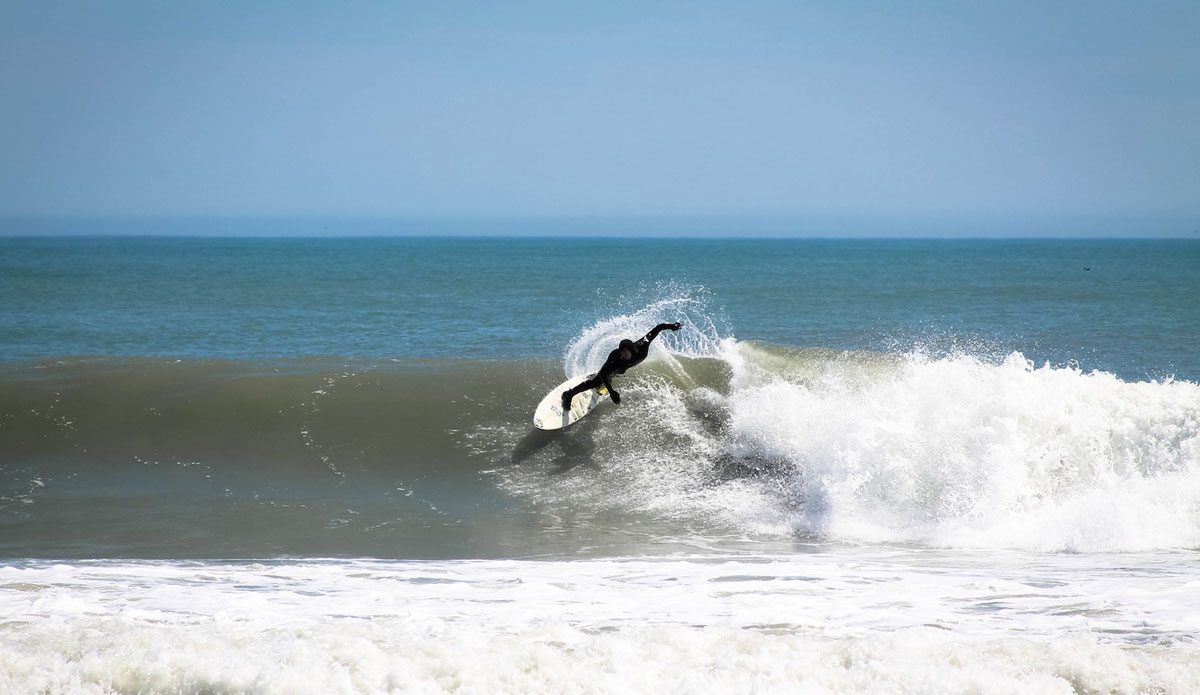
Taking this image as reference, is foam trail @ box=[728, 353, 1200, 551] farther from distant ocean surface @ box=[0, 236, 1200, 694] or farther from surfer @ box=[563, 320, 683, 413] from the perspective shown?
surfer @ box=[563, 320, 683, 413]

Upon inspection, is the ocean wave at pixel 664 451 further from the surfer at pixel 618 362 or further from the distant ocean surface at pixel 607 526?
the surfer at pixel 618 362

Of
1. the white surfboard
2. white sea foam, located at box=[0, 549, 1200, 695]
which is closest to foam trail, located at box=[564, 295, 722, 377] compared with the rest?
the white surfboard

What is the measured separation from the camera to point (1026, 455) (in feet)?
29.3

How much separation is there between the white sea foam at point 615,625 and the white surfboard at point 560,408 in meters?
3.77

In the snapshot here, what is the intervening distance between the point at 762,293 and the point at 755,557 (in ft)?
101

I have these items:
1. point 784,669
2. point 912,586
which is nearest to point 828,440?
point 912,586

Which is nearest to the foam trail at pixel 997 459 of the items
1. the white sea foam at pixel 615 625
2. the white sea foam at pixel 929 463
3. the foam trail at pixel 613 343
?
the white sea foam at pixel 929 463

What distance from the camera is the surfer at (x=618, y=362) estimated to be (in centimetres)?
979

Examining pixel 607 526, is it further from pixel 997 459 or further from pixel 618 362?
pixel 997 459

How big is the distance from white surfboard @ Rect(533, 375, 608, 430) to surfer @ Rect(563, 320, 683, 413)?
0.12 m

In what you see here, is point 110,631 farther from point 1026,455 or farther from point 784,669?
point 1026,455

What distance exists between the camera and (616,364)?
33.6ft

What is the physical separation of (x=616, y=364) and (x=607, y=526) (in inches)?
88.0

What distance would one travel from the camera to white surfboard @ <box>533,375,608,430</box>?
1094 centimetres
